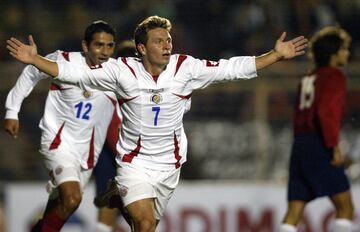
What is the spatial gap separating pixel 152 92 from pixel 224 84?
5037 mm

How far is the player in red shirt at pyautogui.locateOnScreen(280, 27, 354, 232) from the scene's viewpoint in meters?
9.56

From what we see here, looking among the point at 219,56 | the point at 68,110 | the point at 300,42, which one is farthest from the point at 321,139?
the point at 219,56

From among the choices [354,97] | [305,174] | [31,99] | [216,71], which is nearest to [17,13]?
[31,99]

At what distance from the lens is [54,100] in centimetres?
923

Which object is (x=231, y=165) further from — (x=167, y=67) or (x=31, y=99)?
(x=167, y=67)

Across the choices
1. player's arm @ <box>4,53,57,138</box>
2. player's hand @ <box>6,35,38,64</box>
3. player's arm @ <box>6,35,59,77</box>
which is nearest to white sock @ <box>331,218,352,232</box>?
player's arm @ <box>4,53,57,138</box>

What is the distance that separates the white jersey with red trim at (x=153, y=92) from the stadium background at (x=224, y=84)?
4.38 metres

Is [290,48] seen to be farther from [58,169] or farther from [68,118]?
[58,169]

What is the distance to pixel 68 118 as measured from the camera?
922 cm

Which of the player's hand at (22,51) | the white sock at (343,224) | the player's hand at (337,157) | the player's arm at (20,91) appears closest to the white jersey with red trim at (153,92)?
the player's hand at (22,51)

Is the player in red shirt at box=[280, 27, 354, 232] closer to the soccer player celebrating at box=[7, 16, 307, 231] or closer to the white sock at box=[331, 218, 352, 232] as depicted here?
the white sock at box=[331, 218, 352, 232]

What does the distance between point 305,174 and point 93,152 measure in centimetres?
193

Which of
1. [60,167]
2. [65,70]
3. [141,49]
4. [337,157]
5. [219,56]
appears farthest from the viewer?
[219,56]

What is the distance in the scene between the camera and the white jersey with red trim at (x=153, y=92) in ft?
25.6
